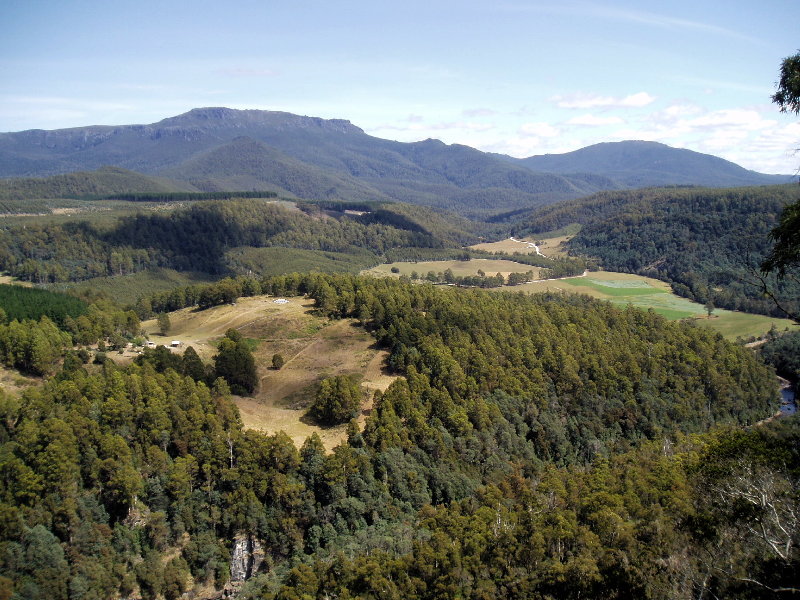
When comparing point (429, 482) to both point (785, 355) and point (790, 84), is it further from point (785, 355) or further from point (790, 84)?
point (785, 355)

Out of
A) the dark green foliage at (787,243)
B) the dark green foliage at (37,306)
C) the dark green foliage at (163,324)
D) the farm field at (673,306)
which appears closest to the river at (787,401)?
the farm field at (673,306)

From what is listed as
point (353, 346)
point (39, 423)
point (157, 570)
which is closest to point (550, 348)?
point (353, 346)

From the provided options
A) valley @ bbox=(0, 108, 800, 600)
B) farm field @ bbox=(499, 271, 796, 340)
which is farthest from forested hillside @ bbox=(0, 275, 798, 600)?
farm field @ bbox=(499, 271, 796, 340)

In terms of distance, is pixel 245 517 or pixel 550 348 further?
pixel 550 348

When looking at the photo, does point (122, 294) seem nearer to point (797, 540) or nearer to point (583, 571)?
point (583, 571)

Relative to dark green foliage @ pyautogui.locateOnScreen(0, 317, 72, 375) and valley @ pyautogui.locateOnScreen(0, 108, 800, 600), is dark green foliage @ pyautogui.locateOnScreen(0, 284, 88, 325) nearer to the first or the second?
valley @ pyautogui.locateOnScreen(0, 108, 800, 600)

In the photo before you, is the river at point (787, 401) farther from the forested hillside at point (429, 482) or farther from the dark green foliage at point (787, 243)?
the dark green foliage at point (787, 243)

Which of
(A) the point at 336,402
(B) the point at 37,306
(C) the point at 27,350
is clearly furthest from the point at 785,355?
(B) the point at 37,306
